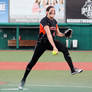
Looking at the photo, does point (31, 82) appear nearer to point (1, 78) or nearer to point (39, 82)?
point (39, 82)

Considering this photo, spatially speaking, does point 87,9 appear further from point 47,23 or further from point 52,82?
point 47,23

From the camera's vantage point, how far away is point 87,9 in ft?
94.3

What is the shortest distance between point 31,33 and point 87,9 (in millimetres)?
5163

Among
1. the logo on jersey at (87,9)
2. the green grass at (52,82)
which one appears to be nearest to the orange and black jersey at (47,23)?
the green grass at (52,82)

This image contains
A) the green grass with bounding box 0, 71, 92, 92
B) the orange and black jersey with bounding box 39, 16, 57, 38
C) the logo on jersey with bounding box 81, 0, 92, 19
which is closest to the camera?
the orange and black jersey with bounding box 39, 16, 57, 38

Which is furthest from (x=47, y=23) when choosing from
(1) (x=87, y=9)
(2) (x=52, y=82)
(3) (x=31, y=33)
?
(1) (x=87, y=9)

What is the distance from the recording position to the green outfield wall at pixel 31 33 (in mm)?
27688

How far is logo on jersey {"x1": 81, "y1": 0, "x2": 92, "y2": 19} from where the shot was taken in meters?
28.6

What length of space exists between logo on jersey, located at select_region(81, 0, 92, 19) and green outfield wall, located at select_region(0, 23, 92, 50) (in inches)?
54.0

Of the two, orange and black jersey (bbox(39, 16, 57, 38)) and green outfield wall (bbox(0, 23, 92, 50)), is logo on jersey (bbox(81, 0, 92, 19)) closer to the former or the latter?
green outfield wall (bbox(0, 23, 92, 50))

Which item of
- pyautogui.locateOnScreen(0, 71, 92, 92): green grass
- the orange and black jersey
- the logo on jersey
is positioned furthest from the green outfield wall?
the orange and black jersey

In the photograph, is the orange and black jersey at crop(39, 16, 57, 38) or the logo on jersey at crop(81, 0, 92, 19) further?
the logo on jersey at crop(81, 0, 92, 19)

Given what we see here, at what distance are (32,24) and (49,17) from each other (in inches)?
814

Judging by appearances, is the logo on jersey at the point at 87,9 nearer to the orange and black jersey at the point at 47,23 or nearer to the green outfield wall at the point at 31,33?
the green outfield wall at the point at 31,33
